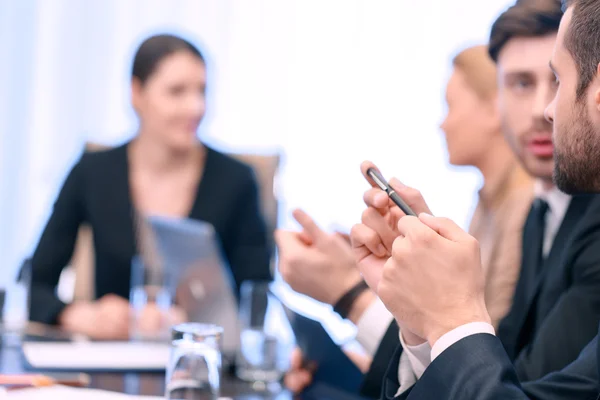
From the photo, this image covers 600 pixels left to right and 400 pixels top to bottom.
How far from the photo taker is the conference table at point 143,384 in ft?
4.61

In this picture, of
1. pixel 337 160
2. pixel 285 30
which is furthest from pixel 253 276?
pixel 285 30

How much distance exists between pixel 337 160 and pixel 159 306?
2.36m

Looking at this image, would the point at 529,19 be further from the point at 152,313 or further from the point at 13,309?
the point at 13,309

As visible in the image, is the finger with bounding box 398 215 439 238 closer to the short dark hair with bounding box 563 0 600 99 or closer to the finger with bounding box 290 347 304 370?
the short dark hair with bounding box 563 0 600 99

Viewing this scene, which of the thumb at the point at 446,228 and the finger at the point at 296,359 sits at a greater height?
the thumb at the point at 446,228

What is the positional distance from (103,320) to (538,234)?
108 cm

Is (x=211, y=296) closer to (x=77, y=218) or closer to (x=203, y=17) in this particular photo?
(x=77, y=218)

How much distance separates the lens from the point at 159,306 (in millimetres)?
1927

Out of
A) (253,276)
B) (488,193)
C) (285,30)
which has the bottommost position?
(253,276)

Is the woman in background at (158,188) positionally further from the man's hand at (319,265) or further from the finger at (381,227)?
the finger at (381,227)

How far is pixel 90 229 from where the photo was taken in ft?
9.04

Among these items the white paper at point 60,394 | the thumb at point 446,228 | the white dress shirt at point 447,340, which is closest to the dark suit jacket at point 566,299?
the white dress shirt at point 447,340

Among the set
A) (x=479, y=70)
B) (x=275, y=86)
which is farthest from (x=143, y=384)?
(x=275, y=86)

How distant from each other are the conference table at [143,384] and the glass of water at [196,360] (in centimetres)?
22
